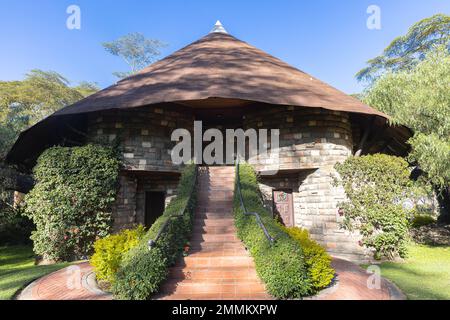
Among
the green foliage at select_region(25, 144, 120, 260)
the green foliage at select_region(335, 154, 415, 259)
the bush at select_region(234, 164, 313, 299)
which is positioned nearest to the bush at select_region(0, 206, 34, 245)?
the green foliage at select_region(25, 144, 120, 260)

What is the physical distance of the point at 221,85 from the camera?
958 cm

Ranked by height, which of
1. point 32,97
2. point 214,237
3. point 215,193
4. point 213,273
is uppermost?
point 32,97

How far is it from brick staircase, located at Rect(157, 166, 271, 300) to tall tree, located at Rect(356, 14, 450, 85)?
16868 millimetres

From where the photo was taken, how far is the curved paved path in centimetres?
485

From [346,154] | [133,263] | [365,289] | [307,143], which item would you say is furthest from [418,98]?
[133,263]

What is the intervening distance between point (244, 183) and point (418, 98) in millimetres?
6704

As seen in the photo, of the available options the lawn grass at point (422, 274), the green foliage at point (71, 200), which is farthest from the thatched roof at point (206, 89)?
the lawn grass at point (422, 274)

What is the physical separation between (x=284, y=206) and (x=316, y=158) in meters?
2.58

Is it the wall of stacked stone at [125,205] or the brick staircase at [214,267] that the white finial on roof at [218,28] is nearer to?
the wall of stacked stone at [125,205]

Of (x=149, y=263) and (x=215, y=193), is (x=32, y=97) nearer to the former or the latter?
(x=215, y=193)

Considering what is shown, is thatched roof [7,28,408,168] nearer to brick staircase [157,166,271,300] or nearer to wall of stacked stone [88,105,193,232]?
wall of stacked stone [88,105,193,232]

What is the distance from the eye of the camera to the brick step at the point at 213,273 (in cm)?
536

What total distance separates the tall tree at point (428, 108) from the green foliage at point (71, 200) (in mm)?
10447

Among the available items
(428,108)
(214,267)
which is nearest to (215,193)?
(214,267)
